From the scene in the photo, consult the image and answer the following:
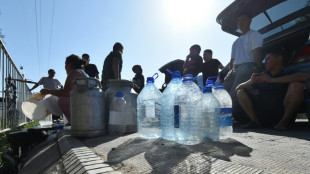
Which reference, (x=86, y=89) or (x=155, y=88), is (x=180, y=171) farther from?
(x=86, y=89)

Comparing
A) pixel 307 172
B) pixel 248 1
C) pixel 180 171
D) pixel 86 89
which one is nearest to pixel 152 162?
pixel 180 171

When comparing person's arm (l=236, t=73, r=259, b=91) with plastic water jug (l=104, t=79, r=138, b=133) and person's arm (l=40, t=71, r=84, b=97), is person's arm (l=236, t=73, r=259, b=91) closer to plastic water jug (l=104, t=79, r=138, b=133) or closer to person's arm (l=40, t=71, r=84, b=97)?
plastic water jug (l=104, t=79, r=138, b=133)

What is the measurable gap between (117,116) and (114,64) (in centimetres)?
257

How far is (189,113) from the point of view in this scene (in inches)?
74.0

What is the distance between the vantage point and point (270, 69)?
2.87 meters

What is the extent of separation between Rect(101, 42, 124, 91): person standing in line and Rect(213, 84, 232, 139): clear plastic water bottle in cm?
292

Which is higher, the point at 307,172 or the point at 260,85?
the point at 260,85

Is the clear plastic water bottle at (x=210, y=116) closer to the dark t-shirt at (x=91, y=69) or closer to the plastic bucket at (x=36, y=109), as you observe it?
the plastic bucket at (x=36, y=109)

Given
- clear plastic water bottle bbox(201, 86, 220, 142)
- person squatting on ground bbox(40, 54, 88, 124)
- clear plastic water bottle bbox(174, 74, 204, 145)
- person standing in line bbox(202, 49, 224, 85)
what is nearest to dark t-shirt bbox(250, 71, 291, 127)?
clear plastic water bottle bbox(201, 86, 220, 142)

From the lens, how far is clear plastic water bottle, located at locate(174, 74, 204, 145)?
183 centimetres

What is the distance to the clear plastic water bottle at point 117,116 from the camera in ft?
7.84

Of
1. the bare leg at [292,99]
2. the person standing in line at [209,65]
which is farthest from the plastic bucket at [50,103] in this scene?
the bare leg at [292,99]

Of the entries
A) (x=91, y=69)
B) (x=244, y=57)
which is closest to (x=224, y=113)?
(x=244, y=57)

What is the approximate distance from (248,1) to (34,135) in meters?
4.25
